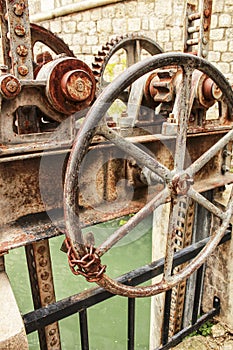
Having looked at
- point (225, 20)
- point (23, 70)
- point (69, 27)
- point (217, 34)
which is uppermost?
point (69, 27)

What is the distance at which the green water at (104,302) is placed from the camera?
369 cm

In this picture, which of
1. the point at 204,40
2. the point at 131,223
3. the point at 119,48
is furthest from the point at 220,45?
the point at 131,223

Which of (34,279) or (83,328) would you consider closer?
(83,328)

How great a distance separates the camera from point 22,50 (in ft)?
3.78

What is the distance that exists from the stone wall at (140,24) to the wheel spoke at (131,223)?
4.31m

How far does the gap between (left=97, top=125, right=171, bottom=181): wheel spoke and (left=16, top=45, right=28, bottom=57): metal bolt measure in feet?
1.61

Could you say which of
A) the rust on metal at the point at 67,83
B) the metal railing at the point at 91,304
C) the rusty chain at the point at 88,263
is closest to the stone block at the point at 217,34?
the metal railing at the point at 91,304

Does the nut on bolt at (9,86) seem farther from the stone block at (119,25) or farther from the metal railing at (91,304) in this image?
the stone block at (119,25)

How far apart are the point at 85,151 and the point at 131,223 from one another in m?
0.31

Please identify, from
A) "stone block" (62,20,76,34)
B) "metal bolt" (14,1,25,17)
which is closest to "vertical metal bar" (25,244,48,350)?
"metal bolt" (14,1,25,17)

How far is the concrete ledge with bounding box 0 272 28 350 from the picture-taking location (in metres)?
0.92

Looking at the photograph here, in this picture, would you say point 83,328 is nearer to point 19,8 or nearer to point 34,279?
point 34,279

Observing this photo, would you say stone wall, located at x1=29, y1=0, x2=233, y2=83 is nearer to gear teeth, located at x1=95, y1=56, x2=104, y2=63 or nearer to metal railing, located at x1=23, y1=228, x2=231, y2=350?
gear teeth, located at x1=95, y1=56, x2=104, y2=63

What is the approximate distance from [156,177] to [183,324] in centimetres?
216
